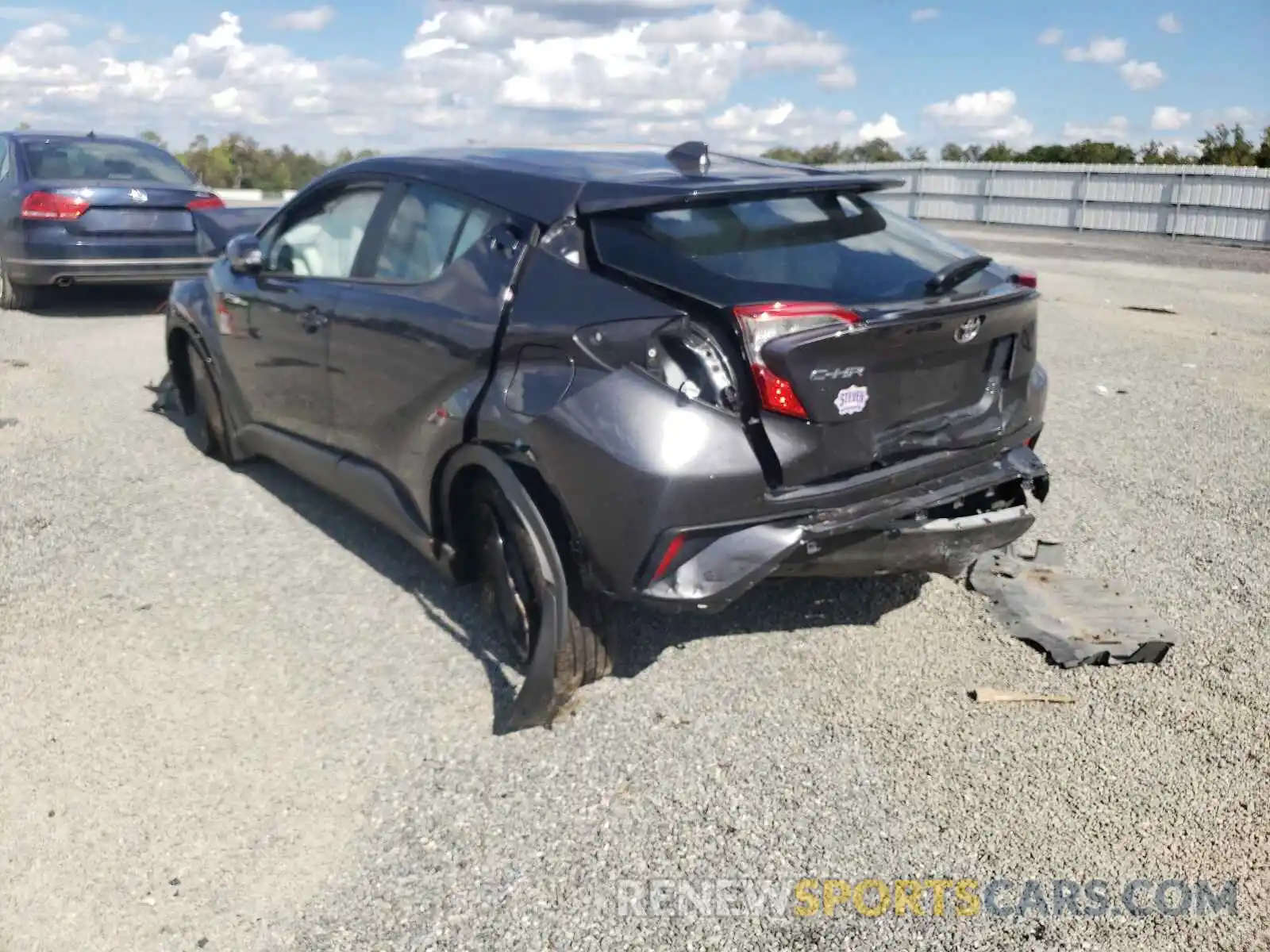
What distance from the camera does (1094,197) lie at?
26.3 metres

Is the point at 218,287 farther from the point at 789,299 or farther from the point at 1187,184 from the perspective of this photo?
the point at 1187,184

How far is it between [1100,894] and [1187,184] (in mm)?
24740

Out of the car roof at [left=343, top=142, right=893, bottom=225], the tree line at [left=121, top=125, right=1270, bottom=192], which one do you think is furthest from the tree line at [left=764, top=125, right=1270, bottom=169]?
the car roof at [left=343, top=142, right=893, bottom=225]

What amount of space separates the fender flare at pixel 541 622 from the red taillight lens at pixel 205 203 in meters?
8.50

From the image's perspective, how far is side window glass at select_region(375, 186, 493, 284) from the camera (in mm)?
4055

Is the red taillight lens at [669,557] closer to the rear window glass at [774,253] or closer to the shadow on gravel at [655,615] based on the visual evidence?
the shadow on gravel at [655,615]

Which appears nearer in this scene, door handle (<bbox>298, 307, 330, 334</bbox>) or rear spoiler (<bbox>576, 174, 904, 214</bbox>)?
rear spoiler (<bbox>576, 174, 904, 214</bbox>)

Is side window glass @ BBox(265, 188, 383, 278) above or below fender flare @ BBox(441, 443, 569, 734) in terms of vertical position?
above

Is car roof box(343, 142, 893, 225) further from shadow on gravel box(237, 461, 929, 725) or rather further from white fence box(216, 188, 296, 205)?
white fence box(216, 188, 296, 205)

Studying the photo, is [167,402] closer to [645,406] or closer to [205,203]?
[205,203]

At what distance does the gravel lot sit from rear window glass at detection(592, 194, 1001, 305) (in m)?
1.31

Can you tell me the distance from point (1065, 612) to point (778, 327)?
1.83 meters

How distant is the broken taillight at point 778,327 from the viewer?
322 centimetres

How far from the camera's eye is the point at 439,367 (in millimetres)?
3957
